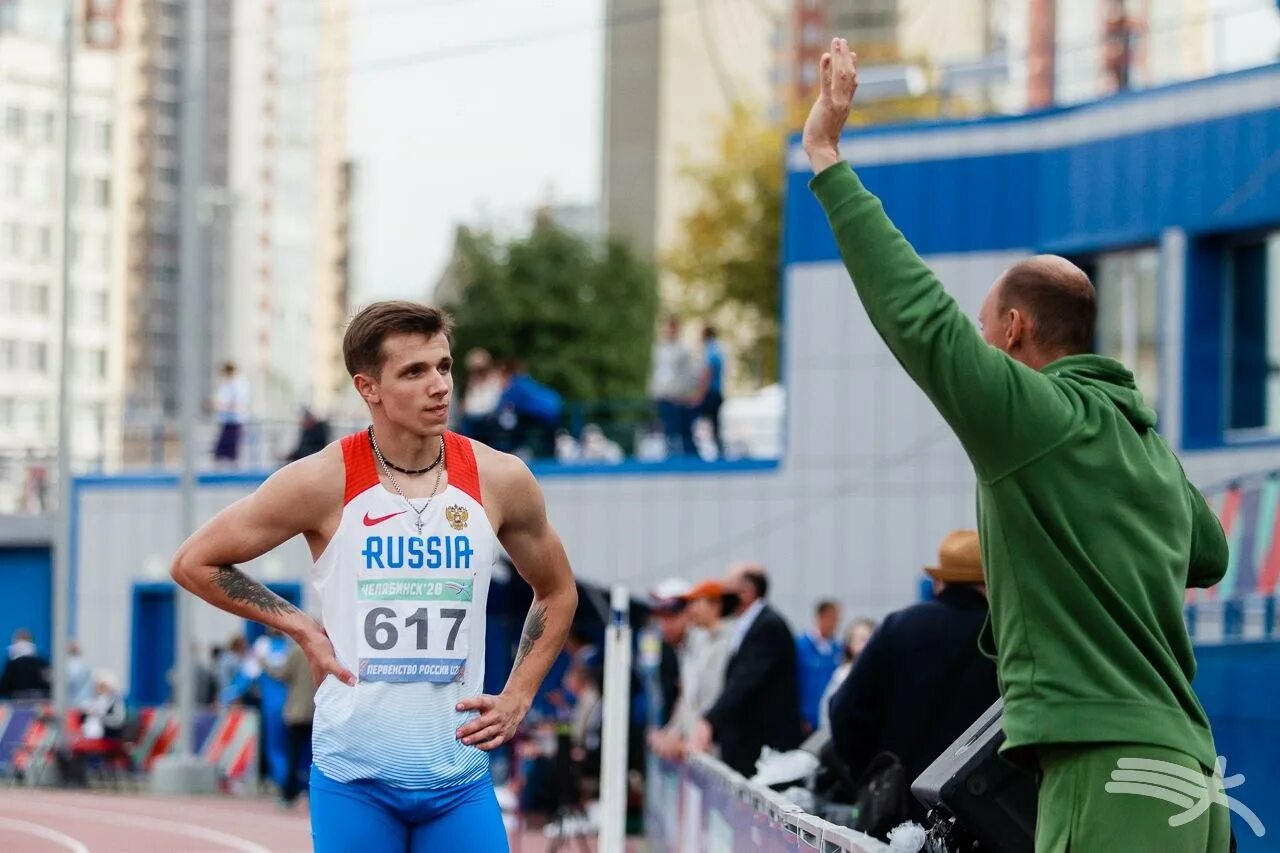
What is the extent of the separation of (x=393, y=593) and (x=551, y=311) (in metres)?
60.4

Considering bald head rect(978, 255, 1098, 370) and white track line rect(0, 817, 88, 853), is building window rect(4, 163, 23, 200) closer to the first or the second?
white track line rect(0, 817, 88, 853)

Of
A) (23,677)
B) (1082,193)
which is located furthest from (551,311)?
(1082,193)

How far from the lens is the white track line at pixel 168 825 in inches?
742

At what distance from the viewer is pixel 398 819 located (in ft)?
18.7

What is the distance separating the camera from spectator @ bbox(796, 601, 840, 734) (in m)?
18.0

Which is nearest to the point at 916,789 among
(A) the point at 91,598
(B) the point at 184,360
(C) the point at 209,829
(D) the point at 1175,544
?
(D) the point at 1175,544

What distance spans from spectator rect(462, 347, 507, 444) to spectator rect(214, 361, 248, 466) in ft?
19.3

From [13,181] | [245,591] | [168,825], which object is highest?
[13,181]

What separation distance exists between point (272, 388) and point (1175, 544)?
5133 inches

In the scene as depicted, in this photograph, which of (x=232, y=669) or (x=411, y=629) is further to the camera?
(x=232, y=669)

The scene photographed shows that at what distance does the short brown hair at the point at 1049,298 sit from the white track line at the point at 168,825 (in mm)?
14253

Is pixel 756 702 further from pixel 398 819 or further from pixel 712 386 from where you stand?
pixel 712 386

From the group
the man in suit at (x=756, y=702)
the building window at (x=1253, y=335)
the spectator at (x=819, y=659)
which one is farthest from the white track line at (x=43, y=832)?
the building window at (x=1253, y=335)

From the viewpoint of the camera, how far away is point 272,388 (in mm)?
133000
